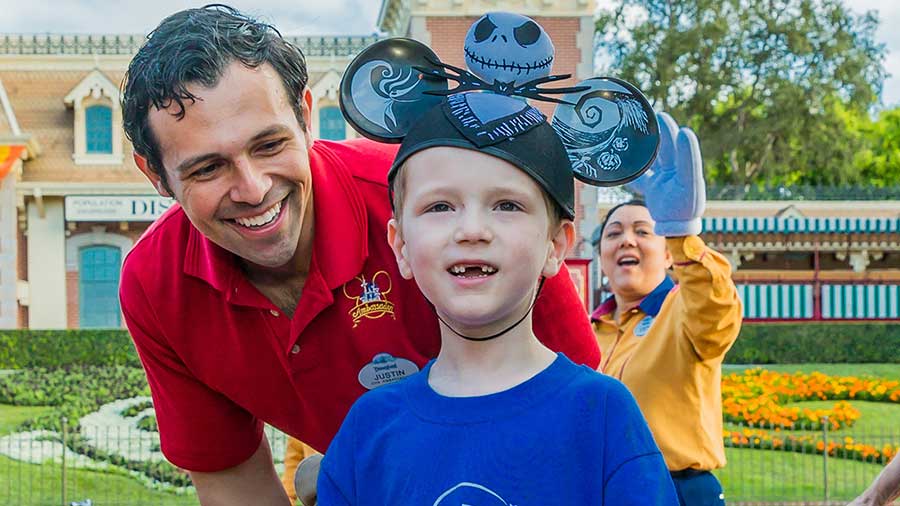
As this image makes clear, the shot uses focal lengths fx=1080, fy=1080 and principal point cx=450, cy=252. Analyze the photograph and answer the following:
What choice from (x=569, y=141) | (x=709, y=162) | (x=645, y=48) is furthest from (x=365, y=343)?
(x=709, y=162)

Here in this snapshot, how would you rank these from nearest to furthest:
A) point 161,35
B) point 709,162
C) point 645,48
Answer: point 161,35 → point 645,48 → point 709,162

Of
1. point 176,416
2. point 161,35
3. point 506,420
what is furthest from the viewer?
point 176,416

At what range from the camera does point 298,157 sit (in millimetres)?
2283

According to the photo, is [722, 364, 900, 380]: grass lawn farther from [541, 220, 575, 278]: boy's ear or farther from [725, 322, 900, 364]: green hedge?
[541, 220, 575, 278]: boy's ear

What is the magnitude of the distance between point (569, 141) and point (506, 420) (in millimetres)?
592

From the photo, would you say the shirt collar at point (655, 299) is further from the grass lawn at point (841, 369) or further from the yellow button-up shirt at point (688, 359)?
the grass lawn at point (841, 369)

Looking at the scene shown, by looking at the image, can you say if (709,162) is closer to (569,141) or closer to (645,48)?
(645,48)

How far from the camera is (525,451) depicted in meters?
1.76

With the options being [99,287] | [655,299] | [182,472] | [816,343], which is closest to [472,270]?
[655,299]

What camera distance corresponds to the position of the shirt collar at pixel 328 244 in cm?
241

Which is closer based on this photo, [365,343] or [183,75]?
[183,75]

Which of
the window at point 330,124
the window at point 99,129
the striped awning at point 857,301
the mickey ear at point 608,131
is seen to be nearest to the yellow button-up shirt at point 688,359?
the mickey ear at point 608,131

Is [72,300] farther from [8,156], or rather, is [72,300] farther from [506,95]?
[506,95]

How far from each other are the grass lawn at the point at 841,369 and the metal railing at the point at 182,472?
527cm
